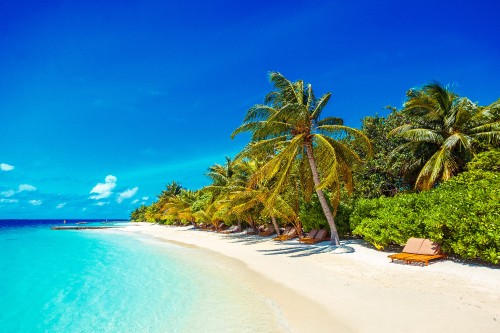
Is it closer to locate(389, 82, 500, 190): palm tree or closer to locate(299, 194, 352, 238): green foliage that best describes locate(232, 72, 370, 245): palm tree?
locate(299, 194, 352, 238): green foliage

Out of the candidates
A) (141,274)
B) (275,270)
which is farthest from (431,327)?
(141,274)

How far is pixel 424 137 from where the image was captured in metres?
16.1

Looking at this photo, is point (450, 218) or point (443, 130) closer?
point (450, 218)

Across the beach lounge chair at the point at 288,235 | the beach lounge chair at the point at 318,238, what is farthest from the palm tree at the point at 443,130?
the beach lounge chair at the point at 288,235

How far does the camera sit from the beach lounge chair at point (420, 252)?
9414 mm

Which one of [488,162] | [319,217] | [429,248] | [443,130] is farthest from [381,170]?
[429,248]

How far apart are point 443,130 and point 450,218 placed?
29.9ft

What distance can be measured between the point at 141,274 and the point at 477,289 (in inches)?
457

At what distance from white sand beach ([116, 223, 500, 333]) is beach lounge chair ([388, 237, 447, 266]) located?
0.24 metres

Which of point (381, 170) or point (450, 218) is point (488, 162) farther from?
point (381, 170)

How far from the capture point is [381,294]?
23.0ft

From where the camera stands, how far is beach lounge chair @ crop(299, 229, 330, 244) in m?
16.4

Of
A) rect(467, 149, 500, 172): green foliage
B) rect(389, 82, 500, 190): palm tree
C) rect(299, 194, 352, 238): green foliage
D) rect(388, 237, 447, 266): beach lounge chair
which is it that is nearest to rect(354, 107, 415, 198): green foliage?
rect(389, 82, 500, 190): palm tree

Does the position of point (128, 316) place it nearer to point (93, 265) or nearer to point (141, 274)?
point (141, 274)
